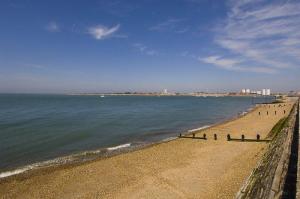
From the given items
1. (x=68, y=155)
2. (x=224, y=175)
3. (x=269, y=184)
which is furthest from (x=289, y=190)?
(x=68, y=155)

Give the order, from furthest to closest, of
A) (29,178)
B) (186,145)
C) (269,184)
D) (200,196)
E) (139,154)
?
(186,145)
(139,154)
(29,178)
(200,196)
(269,184)

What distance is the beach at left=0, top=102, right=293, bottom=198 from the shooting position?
44.4 ft

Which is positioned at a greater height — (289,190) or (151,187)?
(289,190)

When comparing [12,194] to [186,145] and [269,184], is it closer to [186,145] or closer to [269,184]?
[269,184]

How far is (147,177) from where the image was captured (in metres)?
15.8

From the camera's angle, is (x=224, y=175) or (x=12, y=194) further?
(x=224, y=175)

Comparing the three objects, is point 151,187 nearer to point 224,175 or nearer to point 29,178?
point 224,175

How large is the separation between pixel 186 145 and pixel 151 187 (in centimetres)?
1177

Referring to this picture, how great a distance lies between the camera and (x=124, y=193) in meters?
Answer: 13.5

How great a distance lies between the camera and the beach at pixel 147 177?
533 inches

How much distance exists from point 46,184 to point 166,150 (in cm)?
1099

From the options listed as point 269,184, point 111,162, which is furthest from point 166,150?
point 269,184

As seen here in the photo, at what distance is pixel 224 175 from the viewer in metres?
15.5

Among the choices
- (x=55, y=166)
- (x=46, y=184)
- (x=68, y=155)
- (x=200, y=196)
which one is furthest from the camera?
(x=68, y=155)
